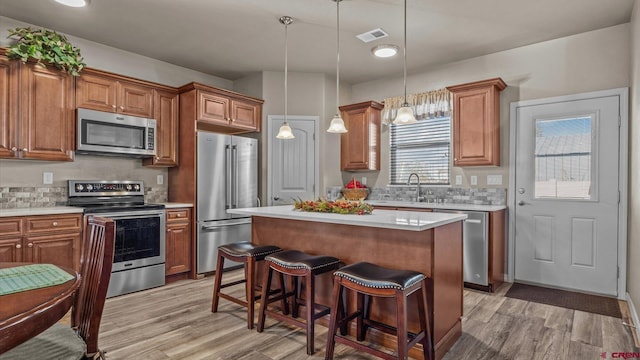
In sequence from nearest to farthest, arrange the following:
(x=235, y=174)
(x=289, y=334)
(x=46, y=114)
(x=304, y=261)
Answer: (x=304, y=261) → (x=289, y=334) → (x=46, y=114) → (x=235, y=174)

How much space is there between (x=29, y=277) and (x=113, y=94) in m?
3.03

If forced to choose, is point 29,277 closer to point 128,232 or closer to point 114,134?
point 128,232

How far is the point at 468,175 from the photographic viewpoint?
4.41m

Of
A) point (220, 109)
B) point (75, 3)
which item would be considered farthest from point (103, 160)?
point (75, 3)

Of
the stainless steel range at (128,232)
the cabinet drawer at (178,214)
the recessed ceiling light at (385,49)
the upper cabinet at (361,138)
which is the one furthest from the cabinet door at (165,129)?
the recessed ceiling light at (385,49)

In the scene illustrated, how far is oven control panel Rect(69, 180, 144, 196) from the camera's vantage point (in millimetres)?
3727

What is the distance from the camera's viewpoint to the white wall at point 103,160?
342cm

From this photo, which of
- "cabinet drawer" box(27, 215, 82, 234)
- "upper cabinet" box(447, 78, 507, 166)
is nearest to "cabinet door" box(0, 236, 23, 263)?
"cabinet drawer" box(27, 215, 82, 234)

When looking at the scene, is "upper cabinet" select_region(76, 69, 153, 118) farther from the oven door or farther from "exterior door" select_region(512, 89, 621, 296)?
"exterior door" select_region(512, 89, 621, 296)

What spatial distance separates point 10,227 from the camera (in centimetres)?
292

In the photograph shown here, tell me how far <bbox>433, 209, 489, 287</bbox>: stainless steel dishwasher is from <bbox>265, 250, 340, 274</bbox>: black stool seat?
182 centimetres

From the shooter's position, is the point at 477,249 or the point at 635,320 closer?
the point at 635,320

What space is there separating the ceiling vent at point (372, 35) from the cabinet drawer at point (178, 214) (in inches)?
111

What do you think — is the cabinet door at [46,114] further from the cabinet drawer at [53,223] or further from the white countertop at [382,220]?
the white countertop at [382,220]
